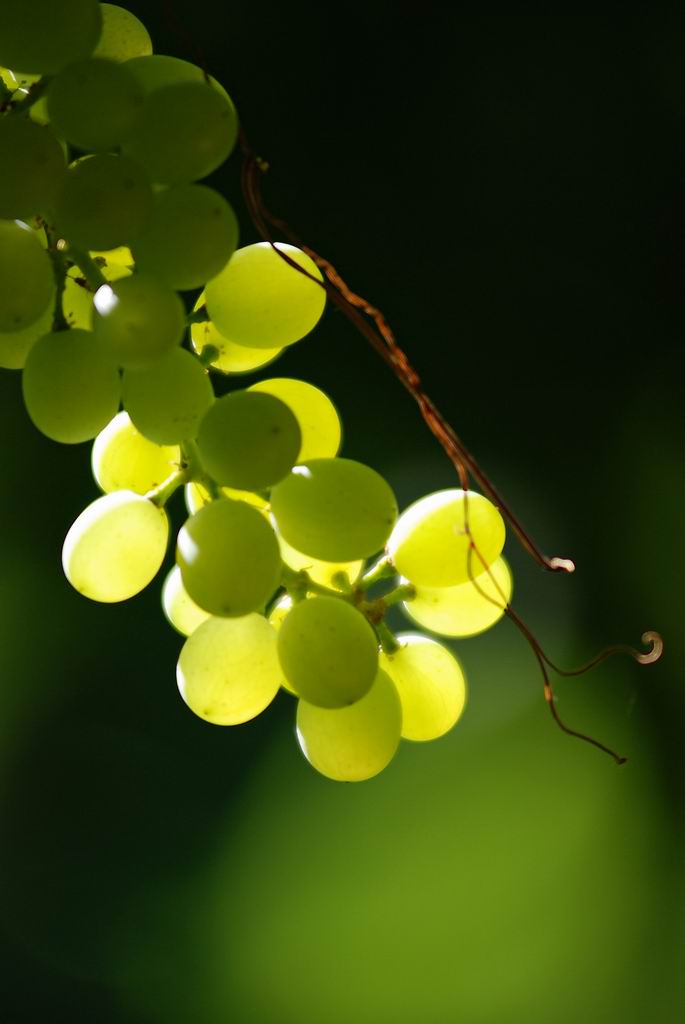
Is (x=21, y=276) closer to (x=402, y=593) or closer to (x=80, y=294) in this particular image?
(x=80, y=294)

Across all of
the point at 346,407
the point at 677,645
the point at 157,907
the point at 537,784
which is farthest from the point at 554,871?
the point at 346,407

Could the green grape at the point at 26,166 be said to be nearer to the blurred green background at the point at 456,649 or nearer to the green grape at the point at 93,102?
the green grape at the point at 93,102

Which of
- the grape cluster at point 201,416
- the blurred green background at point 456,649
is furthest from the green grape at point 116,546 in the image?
the blurred green background at point 456,649

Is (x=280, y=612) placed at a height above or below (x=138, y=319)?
below

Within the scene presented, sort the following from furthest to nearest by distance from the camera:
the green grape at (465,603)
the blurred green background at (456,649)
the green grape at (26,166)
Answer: the blurred green background at (456,649) → the green grape at (465,603) → the green grape at (26,166)

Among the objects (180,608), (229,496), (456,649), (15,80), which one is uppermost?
(15,80)

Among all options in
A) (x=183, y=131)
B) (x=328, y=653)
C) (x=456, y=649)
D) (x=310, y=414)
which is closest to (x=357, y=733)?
(x=328, y=653)

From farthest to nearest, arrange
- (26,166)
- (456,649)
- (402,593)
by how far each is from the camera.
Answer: (456,649), (402,593), (26,166)
